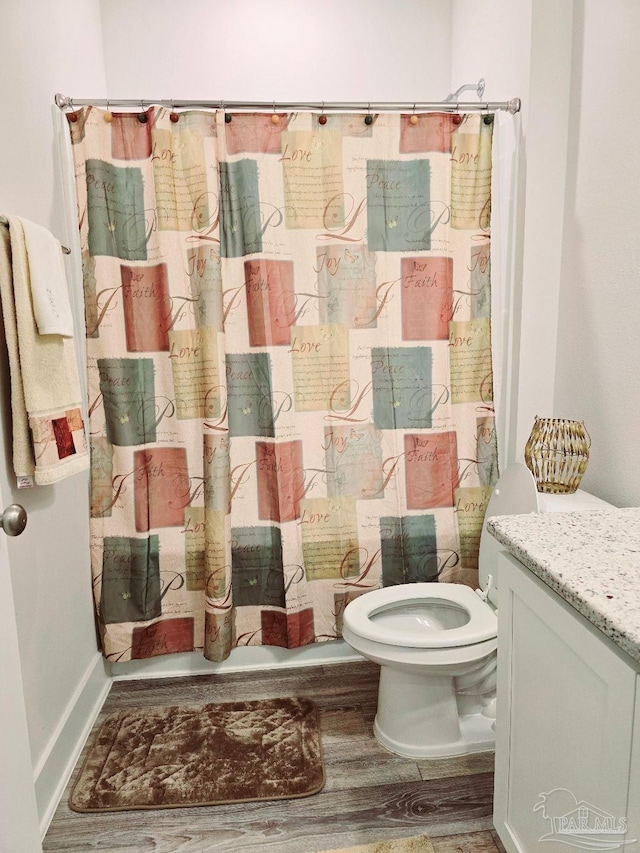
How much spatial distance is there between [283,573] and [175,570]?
396 millimetres

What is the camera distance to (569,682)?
97 centimetres

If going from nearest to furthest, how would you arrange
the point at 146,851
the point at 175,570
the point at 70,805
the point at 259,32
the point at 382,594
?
the point at 146,851, the point at 70,805, the point at 382,594, the point at 175,570, the point at 259,32

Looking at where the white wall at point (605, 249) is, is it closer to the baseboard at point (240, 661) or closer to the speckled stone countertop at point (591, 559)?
the speckled stone countertop at point (591, 559)

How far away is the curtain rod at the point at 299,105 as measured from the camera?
1904mm

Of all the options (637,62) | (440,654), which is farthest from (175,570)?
(637,62)

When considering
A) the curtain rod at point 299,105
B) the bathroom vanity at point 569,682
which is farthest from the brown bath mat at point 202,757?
the curtain rod at point 299,105

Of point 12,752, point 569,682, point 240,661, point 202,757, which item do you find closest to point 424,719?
point 202,757

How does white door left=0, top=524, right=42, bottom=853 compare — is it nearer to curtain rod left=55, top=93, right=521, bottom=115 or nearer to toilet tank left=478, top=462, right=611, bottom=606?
toilet tank left=478, top=462, right=611, bottom=606

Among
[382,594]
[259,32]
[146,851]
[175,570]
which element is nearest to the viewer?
[146,851]

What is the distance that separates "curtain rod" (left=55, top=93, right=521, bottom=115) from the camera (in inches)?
75.0

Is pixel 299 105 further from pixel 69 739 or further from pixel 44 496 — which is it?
pixel 69 739

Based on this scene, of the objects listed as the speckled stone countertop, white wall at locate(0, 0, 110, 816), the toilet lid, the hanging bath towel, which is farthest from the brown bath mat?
the speckled stone countertop

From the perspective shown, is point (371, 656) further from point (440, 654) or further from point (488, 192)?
point (488, 192)

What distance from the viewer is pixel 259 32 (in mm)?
2387
